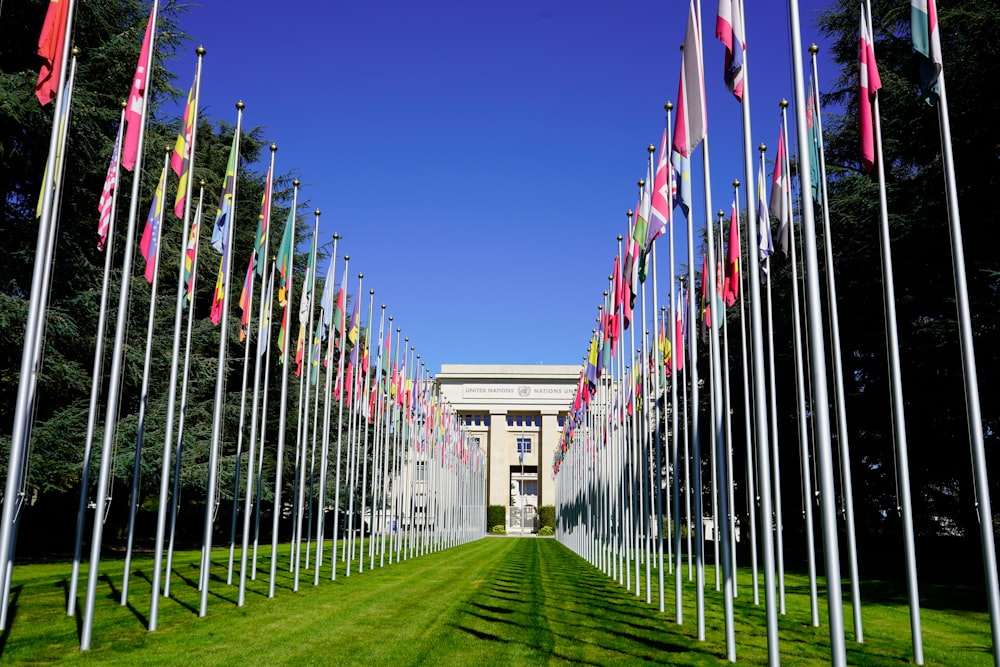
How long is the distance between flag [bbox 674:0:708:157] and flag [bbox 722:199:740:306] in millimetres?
2798

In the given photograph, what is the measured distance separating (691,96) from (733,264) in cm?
427

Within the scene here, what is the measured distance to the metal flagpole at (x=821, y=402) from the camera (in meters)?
7.11

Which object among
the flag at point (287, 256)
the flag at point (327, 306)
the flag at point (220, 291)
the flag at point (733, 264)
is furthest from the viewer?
the flag at point (327, 306)

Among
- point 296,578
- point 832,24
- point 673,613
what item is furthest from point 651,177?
point 832,24

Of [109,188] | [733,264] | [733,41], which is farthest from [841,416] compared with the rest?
[109,188]

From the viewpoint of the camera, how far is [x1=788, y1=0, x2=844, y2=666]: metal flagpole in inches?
280

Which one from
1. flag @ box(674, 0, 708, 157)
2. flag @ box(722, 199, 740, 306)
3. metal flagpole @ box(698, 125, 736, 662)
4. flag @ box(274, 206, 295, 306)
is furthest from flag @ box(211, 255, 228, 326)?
flag @ box(722, 199, 740, 306)

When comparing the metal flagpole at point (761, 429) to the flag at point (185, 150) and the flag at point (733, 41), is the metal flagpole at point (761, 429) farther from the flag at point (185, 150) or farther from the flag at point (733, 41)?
the flag at point (185, 150)

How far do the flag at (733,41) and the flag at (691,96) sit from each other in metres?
1.28

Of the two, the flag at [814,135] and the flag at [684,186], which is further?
the flag at [684,186]

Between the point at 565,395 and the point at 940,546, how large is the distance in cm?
6520

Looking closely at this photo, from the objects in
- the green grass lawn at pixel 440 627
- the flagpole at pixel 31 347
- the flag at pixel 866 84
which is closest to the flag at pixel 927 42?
A: the flag at pixel 866 84

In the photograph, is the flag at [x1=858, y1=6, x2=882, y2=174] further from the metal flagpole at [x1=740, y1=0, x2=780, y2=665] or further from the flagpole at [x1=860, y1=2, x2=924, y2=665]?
the metal flagpole at [x1=740, y1=0, x2=780, y2=665]

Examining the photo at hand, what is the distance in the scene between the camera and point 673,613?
16.1 metres
